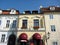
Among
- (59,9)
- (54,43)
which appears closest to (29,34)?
(54,43)

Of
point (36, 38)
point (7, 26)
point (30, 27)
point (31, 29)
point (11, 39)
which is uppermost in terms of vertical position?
point (7, 26)

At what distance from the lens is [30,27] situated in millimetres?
26875

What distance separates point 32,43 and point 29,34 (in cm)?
220

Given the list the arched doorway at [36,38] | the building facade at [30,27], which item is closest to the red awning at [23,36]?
the building facade at [30,27]

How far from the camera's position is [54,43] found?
2511 cm

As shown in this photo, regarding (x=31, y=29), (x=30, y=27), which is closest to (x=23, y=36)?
(x=31, y=29)

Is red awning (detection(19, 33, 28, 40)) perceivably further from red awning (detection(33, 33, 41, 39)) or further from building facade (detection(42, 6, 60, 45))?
building facade (detection(42, 6, 60, 45))

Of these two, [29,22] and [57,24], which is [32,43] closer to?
[29,22]

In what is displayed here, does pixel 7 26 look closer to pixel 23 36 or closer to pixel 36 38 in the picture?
pixel 23 36

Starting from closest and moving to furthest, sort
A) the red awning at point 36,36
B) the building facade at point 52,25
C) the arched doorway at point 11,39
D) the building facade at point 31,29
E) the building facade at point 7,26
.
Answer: the red awning at point 36,36
the building facade at point 31,29
the building facade at point 52,25
the arched doorway at point 11,39
the building facade at point 7,26

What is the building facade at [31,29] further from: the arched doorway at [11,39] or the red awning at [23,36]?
the arched doorway at [11,39]

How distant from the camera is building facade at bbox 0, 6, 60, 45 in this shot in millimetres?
25266

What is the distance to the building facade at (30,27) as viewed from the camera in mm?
25266

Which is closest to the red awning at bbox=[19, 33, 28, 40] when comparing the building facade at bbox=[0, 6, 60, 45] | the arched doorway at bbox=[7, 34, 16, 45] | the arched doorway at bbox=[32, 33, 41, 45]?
the building facade at bbox=[0, 6, 60, 45]
